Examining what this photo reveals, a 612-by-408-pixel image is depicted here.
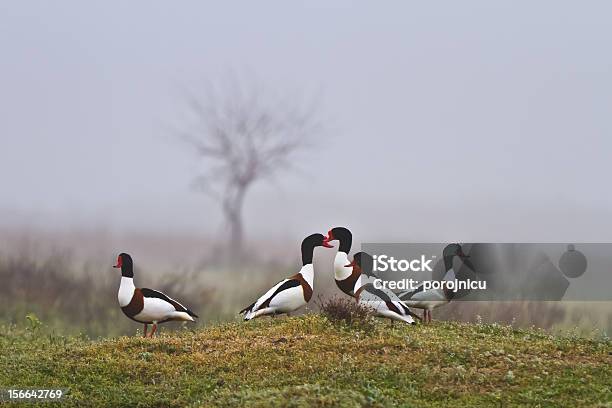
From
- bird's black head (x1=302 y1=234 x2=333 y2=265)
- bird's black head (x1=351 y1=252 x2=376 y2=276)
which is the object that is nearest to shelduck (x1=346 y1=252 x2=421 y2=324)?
bird's black head (x1=351 y1=252 x2=376 y2=276)

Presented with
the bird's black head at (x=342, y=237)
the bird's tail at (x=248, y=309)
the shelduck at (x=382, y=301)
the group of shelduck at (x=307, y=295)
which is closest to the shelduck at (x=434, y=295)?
the group of shelduck at (x=307, y=295)

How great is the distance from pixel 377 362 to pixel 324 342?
51.8 inches

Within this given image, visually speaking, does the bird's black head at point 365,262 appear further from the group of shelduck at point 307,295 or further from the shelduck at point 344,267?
the shelduck at point 344,267

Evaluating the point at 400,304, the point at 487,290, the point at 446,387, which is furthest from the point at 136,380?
the point at 487,290

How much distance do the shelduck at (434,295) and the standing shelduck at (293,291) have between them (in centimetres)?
147

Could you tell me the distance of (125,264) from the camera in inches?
553

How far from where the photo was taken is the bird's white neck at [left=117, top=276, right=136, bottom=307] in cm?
1395

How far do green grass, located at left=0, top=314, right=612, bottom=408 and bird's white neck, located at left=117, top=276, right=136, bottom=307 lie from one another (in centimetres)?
75

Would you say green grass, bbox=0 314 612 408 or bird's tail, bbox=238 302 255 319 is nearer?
green grass, bbox=0 314 612 408

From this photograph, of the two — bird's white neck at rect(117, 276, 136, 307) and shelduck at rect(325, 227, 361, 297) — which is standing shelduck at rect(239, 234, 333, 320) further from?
bird's white neck at rect(117, 276, 136, 307)

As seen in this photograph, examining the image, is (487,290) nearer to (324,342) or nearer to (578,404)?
(324,342)

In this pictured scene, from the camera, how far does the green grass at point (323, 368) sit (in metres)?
9.81

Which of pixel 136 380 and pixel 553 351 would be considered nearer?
pixel 136 380

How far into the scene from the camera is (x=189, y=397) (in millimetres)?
10141
